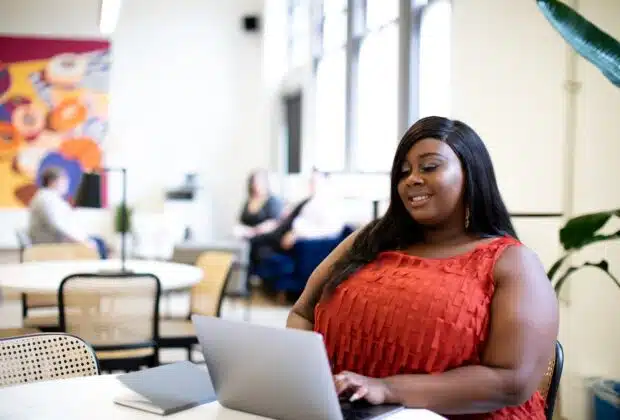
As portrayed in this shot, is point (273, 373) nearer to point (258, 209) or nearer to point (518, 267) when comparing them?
point (518, 267)

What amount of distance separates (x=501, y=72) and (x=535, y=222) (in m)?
0.83

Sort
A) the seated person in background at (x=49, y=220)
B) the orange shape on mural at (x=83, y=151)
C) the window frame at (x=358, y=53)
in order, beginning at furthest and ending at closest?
1. the orange shape on mural at (x=83, y=151)
2. the seated person in background at (x=49, y=220)
3. the window frame at (x=358, y=53)

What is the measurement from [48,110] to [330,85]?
11.6ft

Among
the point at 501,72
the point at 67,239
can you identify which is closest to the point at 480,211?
the point at 501,72

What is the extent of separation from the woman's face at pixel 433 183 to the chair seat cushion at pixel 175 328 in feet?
7.34

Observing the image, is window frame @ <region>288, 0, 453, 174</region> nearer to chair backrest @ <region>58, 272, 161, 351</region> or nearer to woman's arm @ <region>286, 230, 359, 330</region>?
chair backrest @ <region>58, 272, 161, 351</region>

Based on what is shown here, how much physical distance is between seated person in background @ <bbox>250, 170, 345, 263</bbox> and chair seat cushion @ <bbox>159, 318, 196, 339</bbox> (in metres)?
3.23

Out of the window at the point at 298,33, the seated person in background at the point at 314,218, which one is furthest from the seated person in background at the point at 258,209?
the window at the point at 298,33

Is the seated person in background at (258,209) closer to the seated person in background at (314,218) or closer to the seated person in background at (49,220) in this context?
the seated person in background at (314,218)

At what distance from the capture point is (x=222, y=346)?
1.43 m

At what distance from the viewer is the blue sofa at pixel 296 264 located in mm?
7320

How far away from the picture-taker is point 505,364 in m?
1.64

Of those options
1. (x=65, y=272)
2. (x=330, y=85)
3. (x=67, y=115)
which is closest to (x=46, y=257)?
(x=65, y=272)

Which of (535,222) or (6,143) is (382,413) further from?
(6,143)
